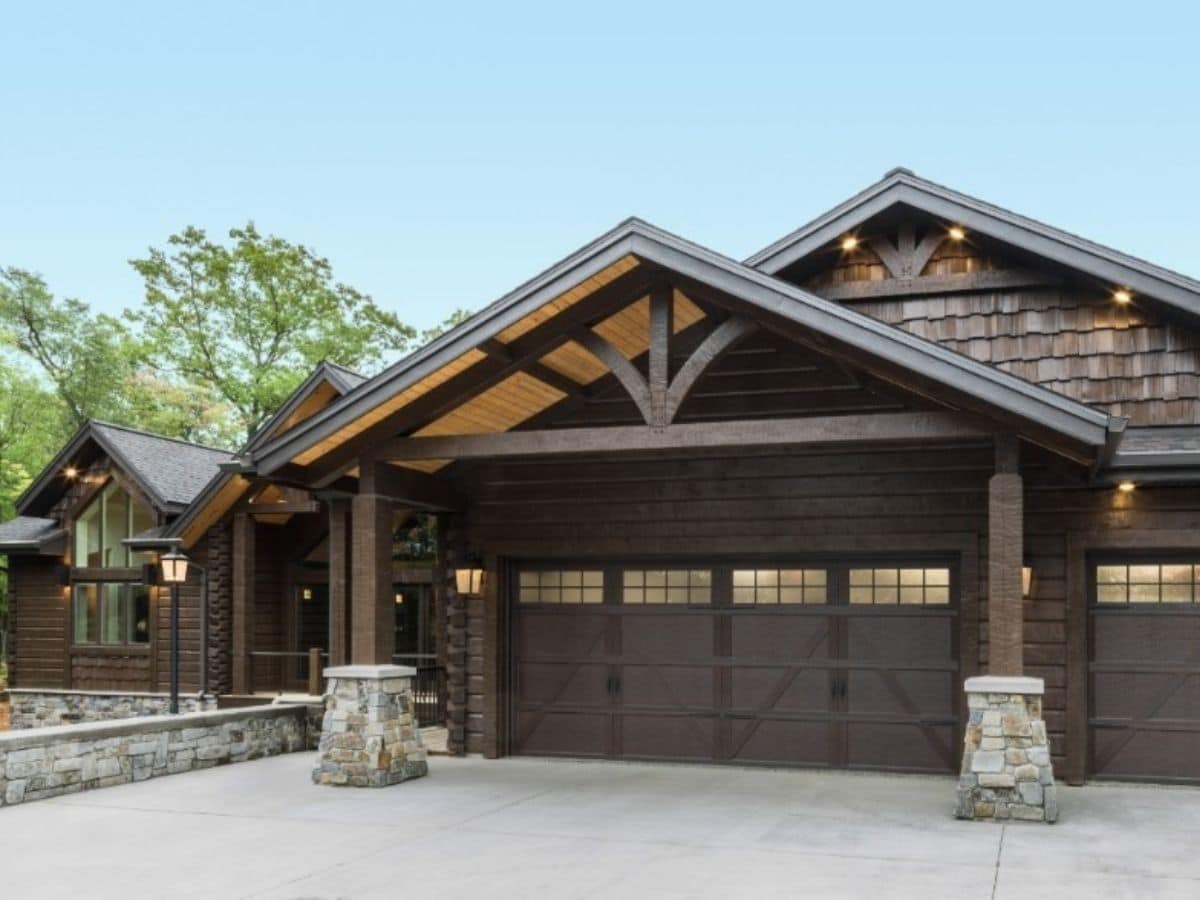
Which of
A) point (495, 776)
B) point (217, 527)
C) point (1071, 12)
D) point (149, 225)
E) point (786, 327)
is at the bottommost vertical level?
point (495, 776)

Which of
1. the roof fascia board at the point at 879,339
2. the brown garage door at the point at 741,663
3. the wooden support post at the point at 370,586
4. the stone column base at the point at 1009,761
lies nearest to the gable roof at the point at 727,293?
the roof fascia board at the point at 879,339

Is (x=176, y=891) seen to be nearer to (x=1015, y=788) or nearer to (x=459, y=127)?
(x=1015, y=788)

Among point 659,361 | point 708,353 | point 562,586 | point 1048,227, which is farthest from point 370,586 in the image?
point 1048,227

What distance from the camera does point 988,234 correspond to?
37.0 ft

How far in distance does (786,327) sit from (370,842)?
→ 4.80m

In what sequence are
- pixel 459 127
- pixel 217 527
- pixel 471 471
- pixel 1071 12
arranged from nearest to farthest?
pixel 471 471
pixel 217 527
pixel 1071 12
pixel 459 127

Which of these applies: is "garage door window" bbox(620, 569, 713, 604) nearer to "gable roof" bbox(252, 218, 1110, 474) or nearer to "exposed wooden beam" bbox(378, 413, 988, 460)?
"exposed wooden beam" bbox(378, 413, 988, 460)

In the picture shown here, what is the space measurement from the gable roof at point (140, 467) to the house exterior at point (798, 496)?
294 inches

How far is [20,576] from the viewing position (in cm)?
2162

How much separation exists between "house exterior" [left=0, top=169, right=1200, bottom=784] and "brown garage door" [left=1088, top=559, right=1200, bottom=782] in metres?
0.02

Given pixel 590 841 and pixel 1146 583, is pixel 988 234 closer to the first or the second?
pixel 1146 583

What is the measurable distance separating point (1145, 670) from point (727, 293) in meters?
5.03

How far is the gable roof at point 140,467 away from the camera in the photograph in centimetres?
1991

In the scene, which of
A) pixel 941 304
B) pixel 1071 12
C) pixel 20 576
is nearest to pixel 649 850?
pixel 941 304
